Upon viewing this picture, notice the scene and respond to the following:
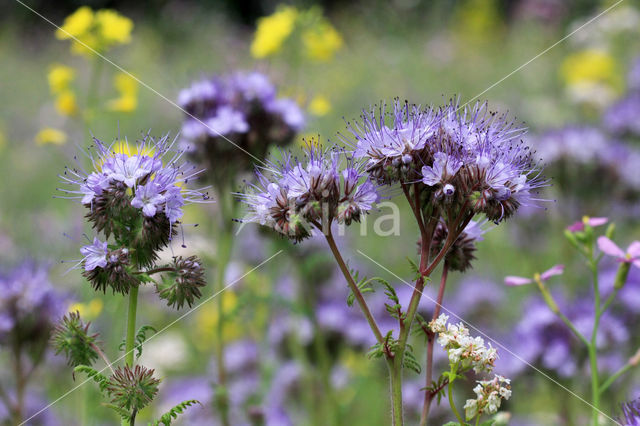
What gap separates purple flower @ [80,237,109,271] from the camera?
1.89 meters

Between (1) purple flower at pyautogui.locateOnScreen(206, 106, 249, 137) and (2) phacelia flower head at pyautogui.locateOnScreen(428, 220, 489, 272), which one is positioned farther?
(1) purple flower at pyautogui.locateOnScreen(206, 106, 249, 137)

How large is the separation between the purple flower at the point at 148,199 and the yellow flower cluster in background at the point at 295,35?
9.00 ft

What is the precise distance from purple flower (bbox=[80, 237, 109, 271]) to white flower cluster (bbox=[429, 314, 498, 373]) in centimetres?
97

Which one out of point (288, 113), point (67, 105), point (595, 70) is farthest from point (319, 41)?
point (595, 70)

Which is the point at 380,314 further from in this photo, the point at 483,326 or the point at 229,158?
the point at 229,158

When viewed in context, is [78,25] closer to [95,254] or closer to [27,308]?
[27,308]

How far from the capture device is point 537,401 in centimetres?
445

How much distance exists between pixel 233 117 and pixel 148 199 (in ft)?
5.54

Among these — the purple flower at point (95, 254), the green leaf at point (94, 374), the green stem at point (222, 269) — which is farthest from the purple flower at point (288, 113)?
the green leaf at point (94, 374)

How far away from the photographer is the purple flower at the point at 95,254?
189 cm

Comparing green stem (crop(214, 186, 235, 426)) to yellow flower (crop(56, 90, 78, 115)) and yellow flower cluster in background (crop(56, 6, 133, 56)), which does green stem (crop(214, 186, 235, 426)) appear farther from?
yellow flower cluster in background (crop(56, 6, 133, 56))

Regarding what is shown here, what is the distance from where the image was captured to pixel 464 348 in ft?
6.17

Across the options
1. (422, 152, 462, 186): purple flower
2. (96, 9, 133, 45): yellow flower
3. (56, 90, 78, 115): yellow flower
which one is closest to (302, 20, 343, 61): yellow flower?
(96, 9, 133, 45): yellow flower

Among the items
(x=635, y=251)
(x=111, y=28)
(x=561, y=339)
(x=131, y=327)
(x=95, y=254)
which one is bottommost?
(x=561, y=339)
